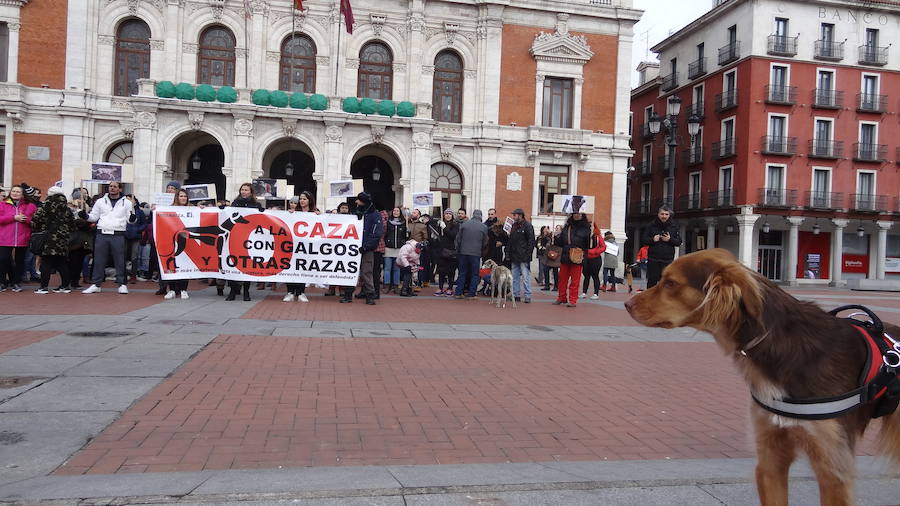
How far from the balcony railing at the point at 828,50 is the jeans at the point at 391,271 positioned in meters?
35.6

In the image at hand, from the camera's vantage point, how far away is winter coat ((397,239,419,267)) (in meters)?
14.6

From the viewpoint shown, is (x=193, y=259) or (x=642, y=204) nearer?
(x=193, y=259)

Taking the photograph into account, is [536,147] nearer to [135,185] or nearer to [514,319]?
[135,185]

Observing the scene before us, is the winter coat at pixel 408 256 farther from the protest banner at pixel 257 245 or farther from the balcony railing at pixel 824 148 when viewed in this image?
the balcony railing at pixel 824 148

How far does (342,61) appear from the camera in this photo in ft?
100.0

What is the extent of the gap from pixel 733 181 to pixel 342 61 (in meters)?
25.5

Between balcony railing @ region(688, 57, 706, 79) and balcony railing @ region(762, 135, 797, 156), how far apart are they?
24.2 feet

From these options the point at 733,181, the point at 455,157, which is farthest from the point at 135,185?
the point at 733,181

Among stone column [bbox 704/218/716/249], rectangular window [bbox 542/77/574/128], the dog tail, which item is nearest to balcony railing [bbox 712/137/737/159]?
stone column [bbox 704/218/716/249]

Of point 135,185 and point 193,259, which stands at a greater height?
point 135,185

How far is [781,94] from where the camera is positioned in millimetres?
37188

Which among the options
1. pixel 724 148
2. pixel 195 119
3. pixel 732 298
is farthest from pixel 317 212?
pixel 724 148

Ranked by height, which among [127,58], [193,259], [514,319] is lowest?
[514,319]

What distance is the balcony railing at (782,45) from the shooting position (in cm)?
3722
